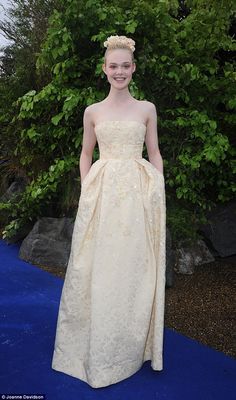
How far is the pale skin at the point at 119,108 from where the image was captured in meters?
1.94

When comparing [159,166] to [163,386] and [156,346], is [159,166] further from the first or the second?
[163,386]

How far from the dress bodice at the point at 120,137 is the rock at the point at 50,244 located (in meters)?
2.39

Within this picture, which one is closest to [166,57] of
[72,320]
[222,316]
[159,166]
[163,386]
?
[159,166]

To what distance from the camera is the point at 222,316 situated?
3.10 metres

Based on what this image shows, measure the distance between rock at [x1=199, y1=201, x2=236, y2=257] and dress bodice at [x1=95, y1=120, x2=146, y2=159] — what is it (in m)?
2.64

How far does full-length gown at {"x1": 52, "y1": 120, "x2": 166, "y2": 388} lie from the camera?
1961 millimetres

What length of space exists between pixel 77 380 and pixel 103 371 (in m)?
0.18

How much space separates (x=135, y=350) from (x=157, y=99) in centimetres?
286

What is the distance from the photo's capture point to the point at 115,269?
196 centimetres

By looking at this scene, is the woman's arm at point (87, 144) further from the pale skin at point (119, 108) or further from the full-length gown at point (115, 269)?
the full-length gown at point (115, 269)

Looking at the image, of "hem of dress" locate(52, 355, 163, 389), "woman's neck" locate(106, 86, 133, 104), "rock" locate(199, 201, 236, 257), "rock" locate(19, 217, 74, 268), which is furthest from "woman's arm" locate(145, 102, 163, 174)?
"rock" locate(199, 201, 236, 257)

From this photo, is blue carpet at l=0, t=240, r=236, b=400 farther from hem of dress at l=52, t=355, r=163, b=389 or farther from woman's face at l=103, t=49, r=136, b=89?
woman's face at l=103, t=49, r=136, b=89

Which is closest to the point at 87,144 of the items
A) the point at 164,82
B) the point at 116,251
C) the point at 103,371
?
the point at 116,251

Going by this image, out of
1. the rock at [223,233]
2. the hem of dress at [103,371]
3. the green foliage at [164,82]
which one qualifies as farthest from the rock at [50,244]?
the hem of dress at [103,371]
